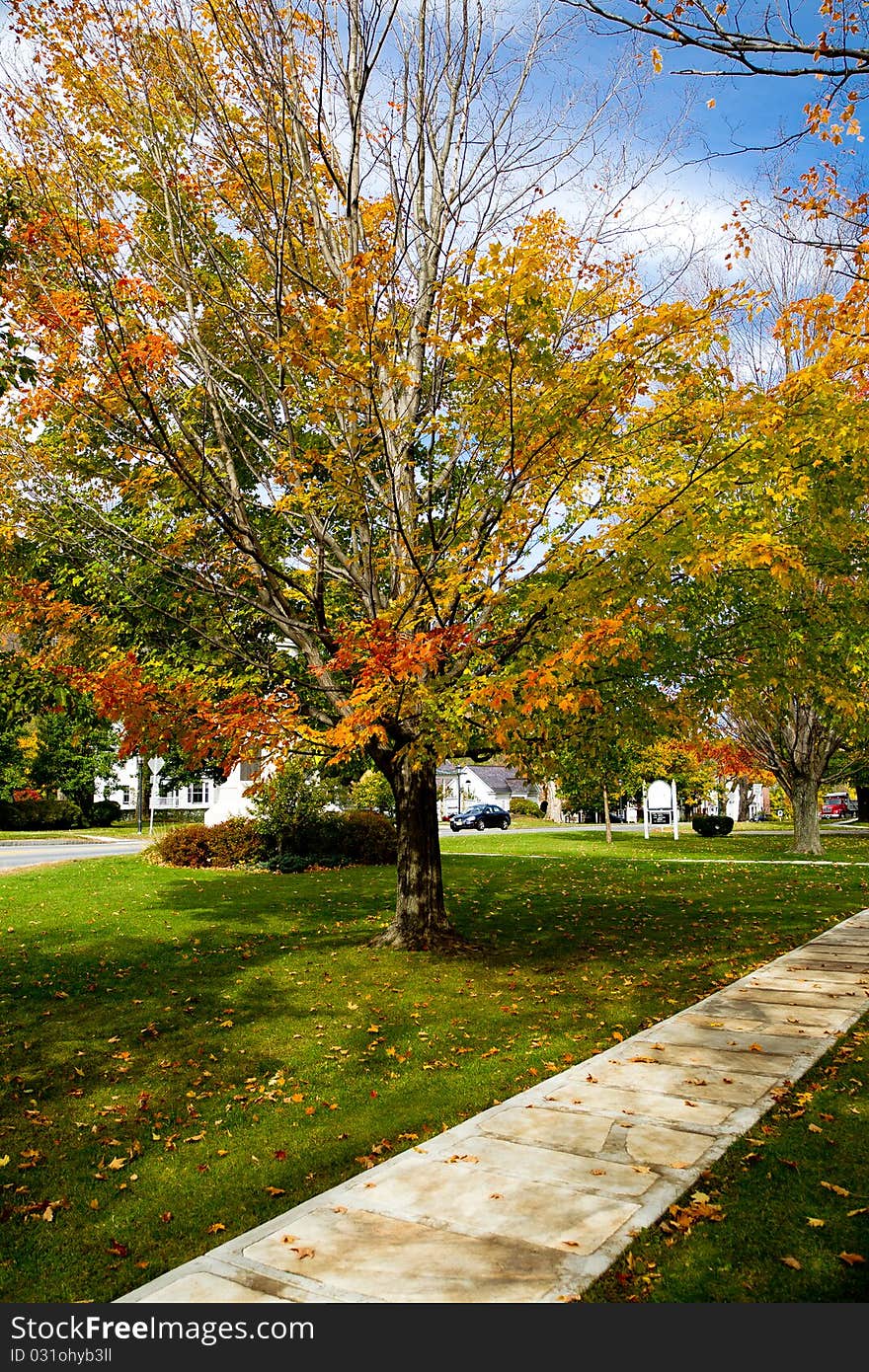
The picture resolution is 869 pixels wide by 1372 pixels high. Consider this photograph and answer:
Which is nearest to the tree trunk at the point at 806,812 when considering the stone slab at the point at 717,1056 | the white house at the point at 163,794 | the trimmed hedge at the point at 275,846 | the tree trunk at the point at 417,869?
the trimmed hedge at the point at 275,846

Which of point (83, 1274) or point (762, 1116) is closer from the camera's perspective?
point (83, 1274)

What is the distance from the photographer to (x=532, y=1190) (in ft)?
13.7

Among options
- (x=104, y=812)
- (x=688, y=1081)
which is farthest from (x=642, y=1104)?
(x=104, y=812)

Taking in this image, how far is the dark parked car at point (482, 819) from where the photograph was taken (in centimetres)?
4562

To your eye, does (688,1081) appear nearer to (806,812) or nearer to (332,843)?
(332,843)

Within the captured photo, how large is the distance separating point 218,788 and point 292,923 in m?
12.4

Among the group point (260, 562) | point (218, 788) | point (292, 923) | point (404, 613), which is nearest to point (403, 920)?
point (292, 923)

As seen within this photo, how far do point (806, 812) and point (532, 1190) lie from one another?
2301 centimetres

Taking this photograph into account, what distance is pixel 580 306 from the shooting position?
29.4ft

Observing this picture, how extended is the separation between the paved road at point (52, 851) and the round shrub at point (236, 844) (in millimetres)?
3954

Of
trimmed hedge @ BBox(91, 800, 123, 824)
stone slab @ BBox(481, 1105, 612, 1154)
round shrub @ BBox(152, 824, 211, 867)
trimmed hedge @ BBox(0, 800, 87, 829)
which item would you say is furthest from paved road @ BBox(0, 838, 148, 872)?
stone slab @ BBox(481, 1105, 612, 1154)

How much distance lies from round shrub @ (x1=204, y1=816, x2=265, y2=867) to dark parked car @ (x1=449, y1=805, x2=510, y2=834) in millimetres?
25969

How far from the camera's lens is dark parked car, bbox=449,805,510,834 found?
150 ft

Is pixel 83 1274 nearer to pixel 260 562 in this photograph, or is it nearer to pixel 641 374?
pixel 260 562
